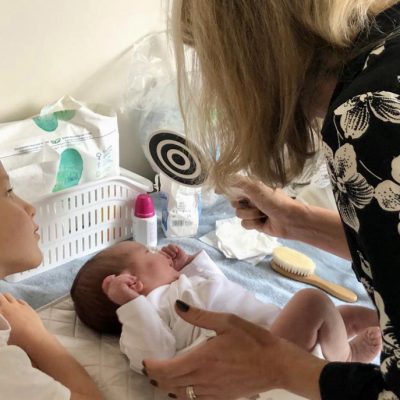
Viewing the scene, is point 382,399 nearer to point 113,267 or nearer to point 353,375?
point 353,375

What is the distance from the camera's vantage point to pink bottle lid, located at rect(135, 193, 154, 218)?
138 centimetres


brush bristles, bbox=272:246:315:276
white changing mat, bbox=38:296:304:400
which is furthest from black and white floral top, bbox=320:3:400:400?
brush bristles, bbox=272:246:315:276

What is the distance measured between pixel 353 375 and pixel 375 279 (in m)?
0.15

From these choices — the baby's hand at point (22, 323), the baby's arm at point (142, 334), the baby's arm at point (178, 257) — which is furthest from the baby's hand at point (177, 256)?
the baby's hand at point (22, 323)

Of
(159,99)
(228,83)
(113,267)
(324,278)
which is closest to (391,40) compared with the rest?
(228,83)

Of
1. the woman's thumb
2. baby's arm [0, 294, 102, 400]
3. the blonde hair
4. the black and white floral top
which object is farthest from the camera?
baby's arm [0, 294, 102, 400]

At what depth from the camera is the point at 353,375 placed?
69 cm

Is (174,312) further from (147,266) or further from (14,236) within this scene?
(14,236)

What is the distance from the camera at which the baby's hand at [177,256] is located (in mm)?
1274

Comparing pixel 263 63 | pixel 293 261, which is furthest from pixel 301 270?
pixel 263 63

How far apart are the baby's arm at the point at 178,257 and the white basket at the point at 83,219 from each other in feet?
0.62

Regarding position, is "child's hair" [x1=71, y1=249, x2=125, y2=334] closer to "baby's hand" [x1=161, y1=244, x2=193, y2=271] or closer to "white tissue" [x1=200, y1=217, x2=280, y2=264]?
"baby's hand" [x1=161, y1=244, x2=193, y2=271]

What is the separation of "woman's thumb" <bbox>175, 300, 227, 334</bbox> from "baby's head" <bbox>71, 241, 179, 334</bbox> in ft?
0.95

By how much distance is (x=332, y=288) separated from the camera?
134cm
